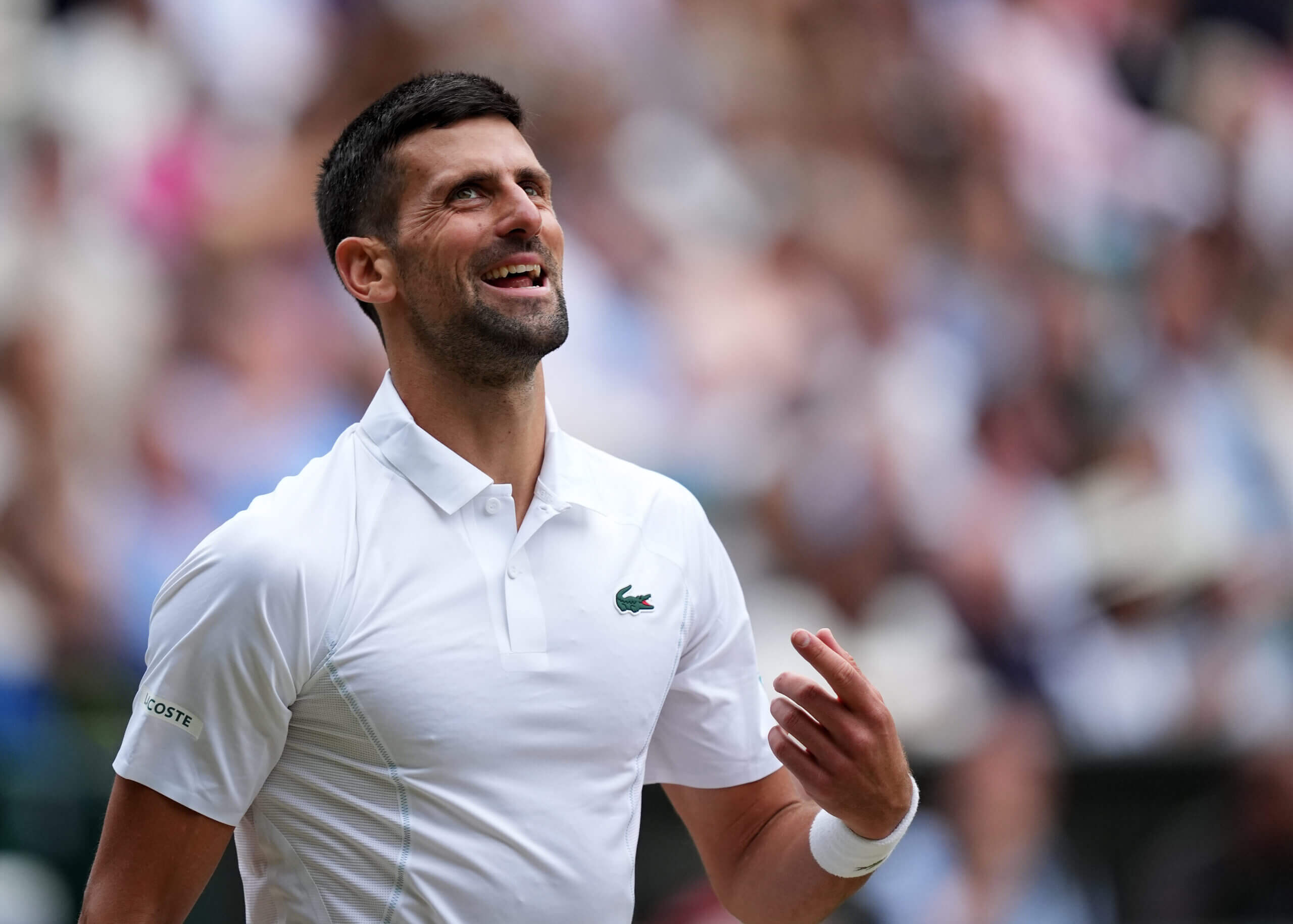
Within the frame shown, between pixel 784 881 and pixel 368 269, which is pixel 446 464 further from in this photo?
pixel 784 881

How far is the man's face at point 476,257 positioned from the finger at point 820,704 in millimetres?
566

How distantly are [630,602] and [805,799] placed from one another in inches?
19.5

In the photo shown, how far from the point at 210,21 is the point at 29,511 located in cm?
199

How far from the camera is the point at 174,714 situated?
1.93 meters

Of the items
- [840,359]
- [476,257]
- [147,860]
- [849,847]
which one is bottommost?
[147,860]

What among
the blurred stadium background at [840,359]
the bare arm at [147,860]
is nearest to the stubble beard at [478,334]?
the bare arm at [147,860]

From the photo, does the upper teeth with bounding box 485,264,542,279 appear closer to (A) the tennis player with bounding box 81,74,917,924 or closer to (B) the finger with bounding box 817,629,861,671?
(A) the tennis player with bounding box 81,74,917,924

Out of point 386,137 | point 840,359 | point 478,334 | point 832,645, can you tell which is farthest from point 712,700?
point 840,359

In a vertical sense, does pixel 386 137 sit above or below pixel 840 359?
below

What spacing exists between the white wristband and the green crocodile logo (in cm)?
38

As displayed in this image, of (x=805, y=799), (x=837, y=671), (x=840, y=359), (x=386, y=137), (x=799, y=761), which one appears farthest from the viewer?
(x=840, y=359)

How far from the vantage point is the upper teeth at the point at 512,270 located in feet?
7.25

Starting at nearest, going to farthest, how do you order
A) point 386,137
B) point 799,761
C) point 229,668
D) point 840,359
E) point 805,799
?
point 229,668 → point 799,761 → point 386,137 → point 805,799 → point 840,359

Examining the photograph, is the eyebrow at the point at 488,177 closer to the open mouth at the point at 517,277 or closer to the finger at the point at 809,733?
the open mouth at the point at 517,277
